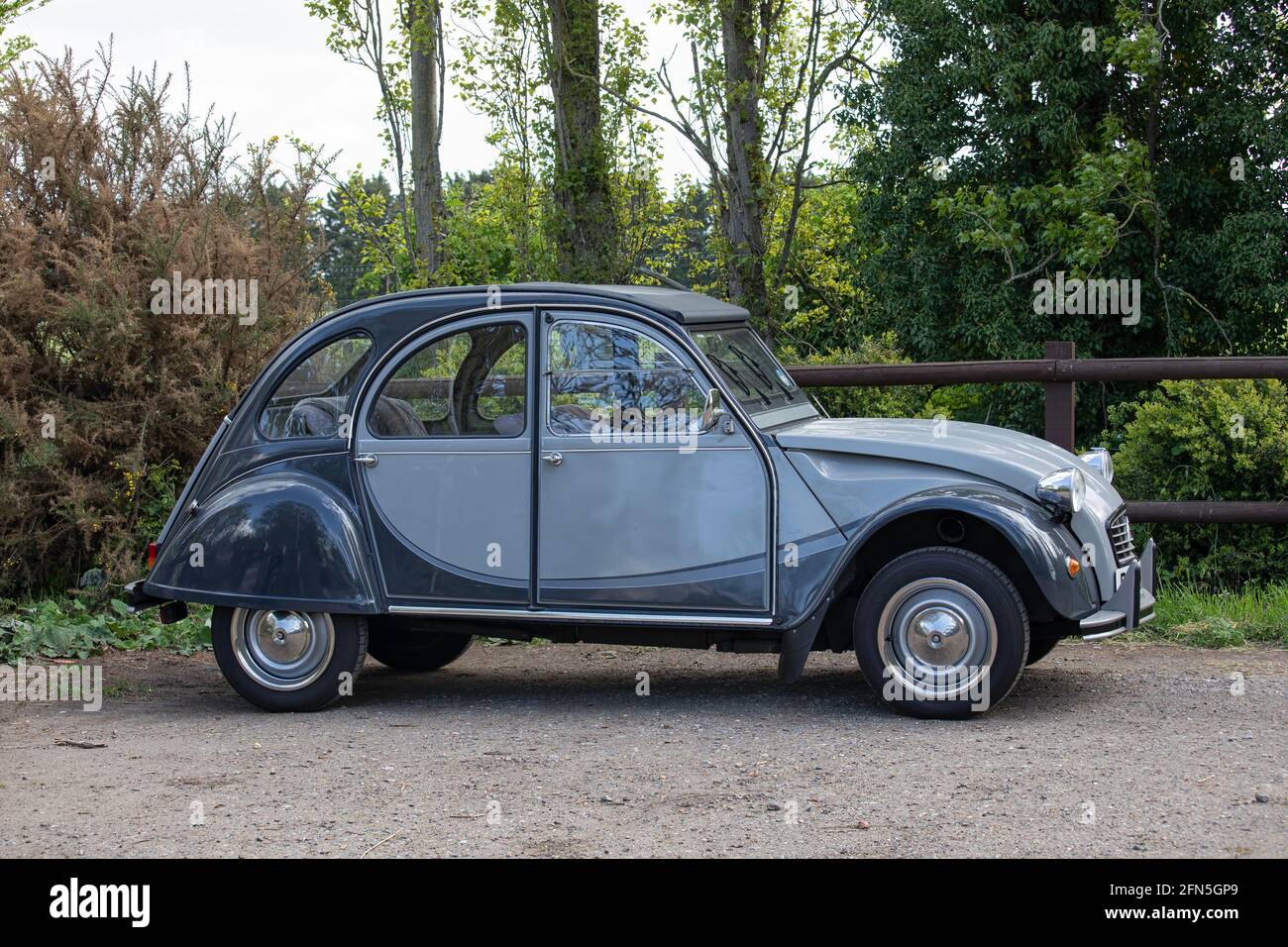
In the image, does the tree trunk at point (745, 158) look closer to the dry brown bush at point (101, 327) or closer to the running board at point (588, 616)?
the dry brown bush at point (101, 327)

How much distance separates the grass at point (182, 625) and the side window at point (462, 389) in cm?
286

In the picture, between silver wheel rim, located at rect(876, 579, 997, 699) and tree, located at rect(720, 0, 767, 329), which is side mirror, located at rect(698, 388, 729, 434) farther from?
tree, located at rect(720, 0, 767, 329)

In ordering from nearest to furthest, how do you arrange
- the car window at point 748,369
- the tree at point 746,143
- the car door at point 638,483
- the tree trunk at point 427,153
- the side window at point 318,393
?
the car door at point 638,483 < the car window at point 748,369 < the side window at point 318,393 < the tree at point 746,143 < the tree trunk at point 427,153

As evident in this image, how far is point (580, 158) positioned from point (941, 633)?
9733 millimetres

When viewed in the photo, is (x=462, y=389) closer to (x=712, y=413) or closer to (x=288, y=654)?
(x=712, y=413)

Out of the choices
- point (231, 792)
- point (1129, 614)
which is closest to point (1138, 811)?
point (1129, 614)

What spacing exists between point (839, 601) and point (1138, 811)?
2.02 meters

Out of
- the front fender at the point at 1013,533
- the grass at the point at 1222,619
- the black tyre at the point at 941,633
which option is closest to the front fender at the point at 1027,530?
the front fender at the point at 1013,533

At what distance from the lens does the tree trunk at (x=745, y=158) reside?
44.1ft

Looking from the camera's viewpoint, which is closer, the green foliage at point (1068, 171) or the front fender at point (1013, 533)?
the front fender at point (1013, 533)

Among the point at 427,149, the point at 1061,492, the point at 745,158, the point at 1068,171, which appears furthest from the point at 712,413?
the point at 1068,171

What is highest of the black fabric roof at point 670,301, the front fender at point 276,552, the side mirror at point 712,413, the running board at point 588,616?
the black fabric roof at point 670,301

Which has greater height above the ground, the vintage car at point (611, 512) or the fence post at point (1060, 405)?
the fence post at point (1060, 405)

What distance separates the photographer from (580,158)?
583 inches
